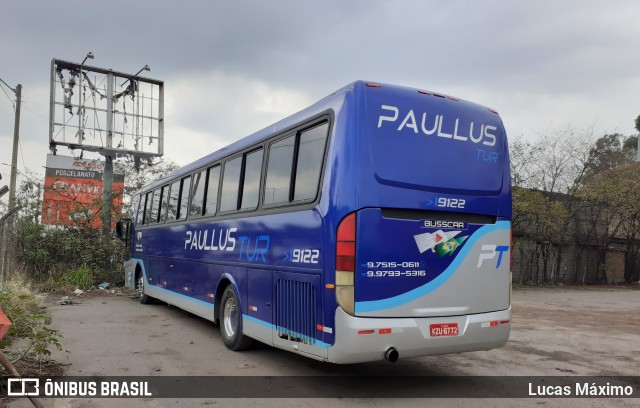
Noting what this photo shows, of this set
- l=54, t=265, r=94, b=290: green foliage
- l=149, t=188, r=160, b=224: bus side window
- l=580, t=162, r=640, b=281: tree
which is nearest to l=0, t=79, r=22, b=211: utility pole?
l=54, t=265, r=94, b=290: green foliage

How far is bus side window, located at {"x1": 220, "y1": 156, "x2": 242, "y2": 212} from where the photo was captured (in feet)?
25.4

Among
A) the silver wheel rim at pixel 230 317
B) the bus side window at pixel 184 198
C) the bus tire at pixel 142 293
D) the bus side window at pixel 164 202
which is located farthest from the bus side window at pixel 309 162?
the bus tire at pixel 142 293

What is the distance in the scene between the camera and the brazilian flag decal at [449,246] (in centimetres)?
543

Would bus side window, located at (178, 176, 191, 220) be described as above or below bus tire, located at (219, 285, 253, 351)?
above

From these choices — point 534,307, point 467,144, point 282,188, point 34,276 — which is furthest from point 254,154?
point 34,276

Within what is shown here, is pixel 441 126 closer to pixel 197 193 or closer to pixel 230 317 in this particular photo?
pixel 230 317

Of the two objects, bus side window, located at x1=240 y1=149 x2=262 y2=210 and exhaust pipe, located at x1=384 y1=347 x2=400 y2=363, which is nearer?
exhaust pipe, located at x1=384 y1=347 x2=400 y2=363

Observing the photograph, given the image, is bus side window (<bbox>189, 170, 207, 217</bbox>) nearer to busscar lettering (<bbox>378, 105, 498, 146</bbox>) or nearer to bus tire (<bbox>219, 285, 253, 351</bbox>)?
bus tire (<bbox>219, 285, 253, 351</bbox>)

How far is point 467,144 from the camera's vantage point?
5.81 metres

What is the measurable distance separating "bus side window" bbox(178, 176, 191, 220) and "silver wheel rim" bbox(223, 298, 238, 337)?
273cm

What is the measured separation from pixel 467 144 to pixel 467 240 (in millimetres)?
1118

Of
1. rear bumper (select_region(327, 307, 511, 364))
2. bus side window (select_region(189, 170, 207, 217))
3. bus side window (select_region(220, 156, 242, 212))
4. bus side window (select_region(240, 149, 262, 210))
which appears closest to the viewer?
rear bumper (select_region(327, 307, 511, 364))

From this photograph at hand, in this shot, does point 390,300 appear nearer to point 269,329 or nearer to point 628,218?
point 269,329

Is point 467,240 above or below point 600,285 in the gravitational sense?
above
